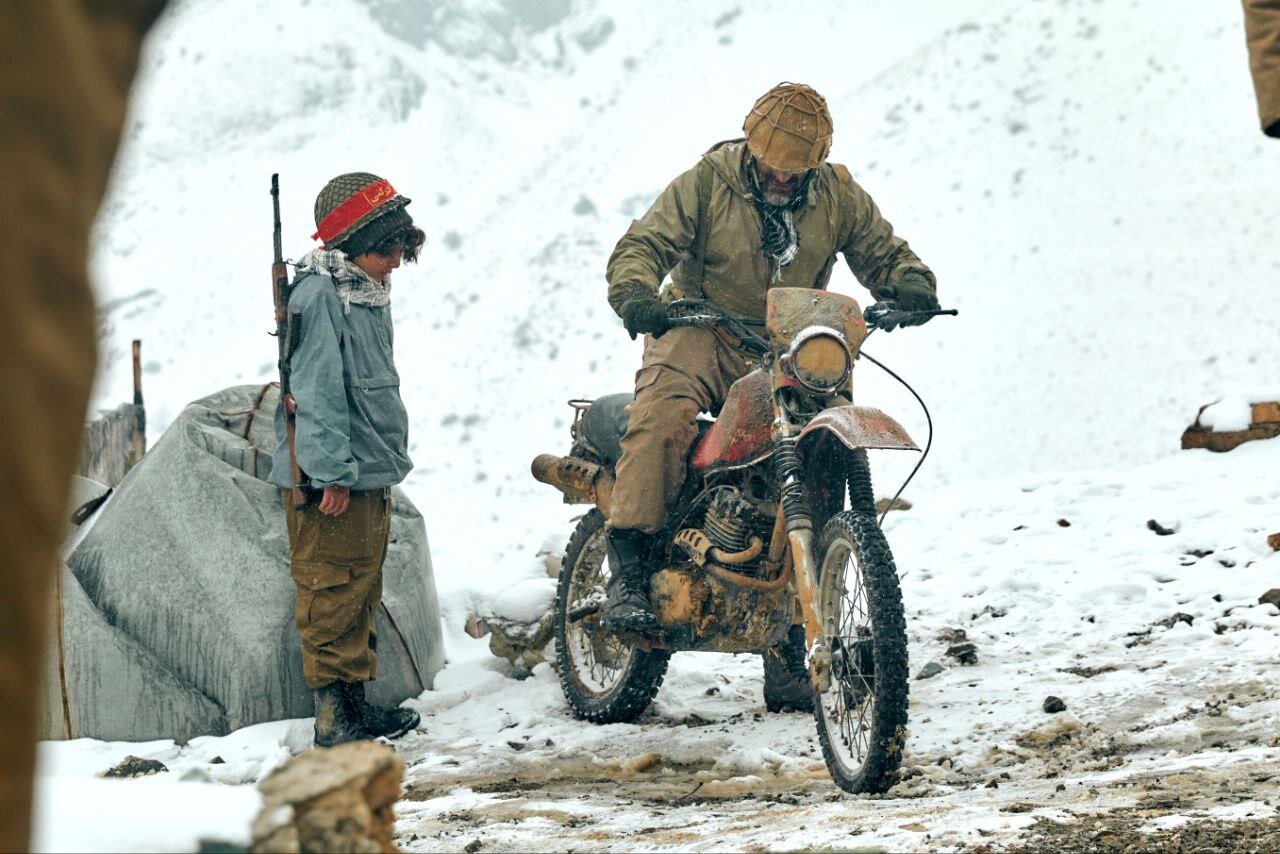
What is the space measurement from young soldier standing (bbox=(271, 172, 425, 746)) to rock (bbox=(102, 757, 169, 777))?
0.59m

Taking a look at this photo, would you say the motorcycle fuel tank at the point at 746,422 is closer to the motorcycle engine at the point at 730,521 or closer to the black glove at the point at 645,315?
→ the motorcycle engine at the point at 730,521

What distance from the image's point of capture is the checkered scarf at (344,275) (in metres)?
5.76

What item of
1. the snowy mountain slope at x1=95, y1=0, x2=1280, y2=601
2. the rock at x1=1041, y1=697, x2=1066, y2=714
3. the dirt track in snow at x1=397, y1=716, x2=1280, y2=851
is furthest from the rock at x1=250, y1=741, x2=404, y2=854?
the snowy mountain slope at x1=95, y1=0, x2=1280, y2=601

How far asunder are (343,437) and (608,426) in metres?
1.13

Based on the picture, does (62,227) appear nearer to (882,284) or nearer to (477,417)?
(882,284)

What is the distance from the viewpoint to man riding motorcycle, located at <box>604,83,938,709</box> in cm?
555

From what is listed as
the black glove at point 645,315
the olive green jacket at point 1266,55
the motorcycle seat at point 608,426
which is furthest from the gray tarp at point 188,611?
the olive green jacket at point 1266,55

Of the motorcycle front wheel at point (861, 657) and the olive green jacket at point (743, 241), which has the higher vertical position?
the olive green jacket at point (743, 241)

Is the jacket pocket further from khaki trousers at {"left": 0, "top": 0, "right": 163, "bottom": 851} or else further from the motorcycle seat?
khaki trousers at {"left": 0, "top": 0, "right": 163, "bottom": 851}

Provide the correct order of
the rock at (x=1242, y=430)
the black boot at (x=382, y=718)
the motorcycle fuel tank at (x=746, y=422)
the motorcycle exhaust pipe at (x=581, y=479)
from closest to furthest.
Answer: the motorcycle fuel tank at (x=746, y=422) → the black boot at (x=382, y=718) → the motorcycle exhaust pipe at (x=581, y=479) → the rock at (x=1242, y=430)

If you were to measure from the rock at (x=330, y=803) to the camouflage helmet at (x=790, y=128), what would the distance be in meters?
3.46

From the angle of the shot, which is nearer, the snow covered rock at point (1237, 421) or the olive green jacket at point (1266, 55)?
the olive green jacket at point (1266, 55)

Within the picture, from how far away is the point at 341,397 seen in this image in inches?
222

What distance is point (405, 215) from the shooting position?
19.1 ft
